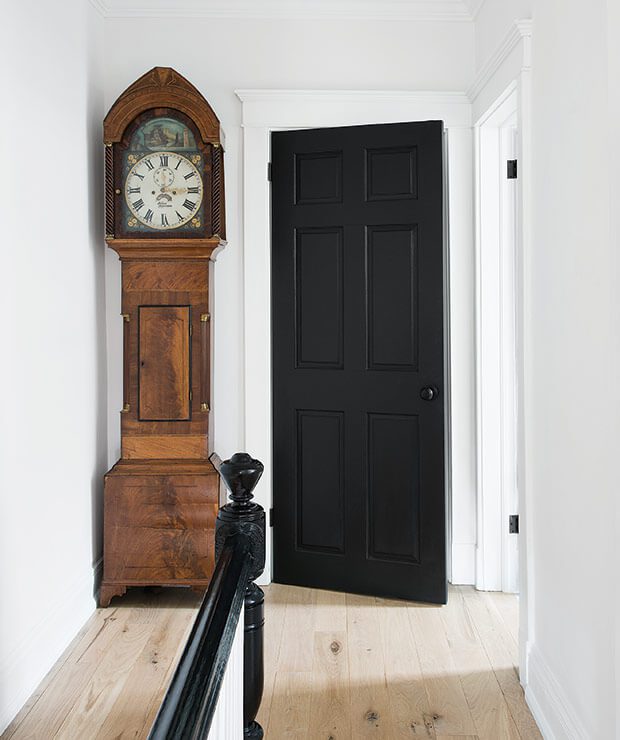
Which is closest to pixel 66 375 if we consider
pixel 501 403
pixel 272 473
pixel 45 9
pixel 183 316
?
pixel 183 316

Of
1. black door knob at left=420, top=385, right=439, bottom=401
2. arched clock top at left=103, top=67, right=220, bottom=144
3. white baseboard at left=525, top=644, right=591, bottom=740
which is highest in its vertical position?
arched clock top at left=103, top=67, right=220, bottom=144

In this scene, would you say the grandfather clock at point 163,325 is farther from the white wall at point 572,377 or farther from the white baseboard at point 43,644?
the white wall at point 572,377

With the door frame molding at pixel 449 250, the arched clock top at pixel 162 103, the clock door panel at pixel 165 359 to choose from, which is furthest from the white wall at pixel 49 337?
the door frame molding at pixel 449 250

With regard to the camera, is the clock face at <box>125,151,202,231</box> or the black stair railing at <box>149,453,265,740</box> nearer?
the black stair railing at <box>149,453,265,740</box>

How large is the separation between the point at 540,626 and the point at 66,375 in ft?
6.30

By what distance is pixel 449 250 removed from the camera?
12.0 feet

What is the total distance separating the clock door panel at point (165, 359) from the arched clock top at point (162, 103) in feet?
2.44

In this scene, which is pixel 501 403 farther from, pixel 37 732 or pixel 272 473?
pixel 37 732

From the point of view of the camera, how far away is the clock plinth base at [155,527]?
134 inches

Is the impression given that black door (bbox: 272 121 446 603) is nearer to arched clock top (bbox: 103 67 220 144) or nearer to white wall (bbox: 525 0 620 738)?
arched clock top (bbox: 103 67 220 144)

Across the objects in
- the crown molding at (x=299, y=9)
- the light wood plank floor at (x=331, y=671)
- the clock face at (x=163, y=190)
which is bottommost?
the light wood plank floor at (x=331, y=671)

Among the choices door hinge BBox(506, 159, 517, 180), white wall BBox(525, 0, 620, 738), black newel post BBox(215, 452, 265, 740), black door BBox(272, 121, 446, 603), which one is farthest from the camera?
→ black door BBox(272, 121, 446, 603)

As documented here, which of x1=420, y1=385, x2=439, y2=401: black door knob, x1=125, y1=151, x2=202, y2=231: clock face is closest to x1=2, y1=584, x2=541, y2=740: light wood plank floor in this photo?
x1=420, y1=385, x2=439, y2=401: black door knob

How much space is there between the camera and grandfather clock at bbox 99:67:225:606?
3.41 meters
